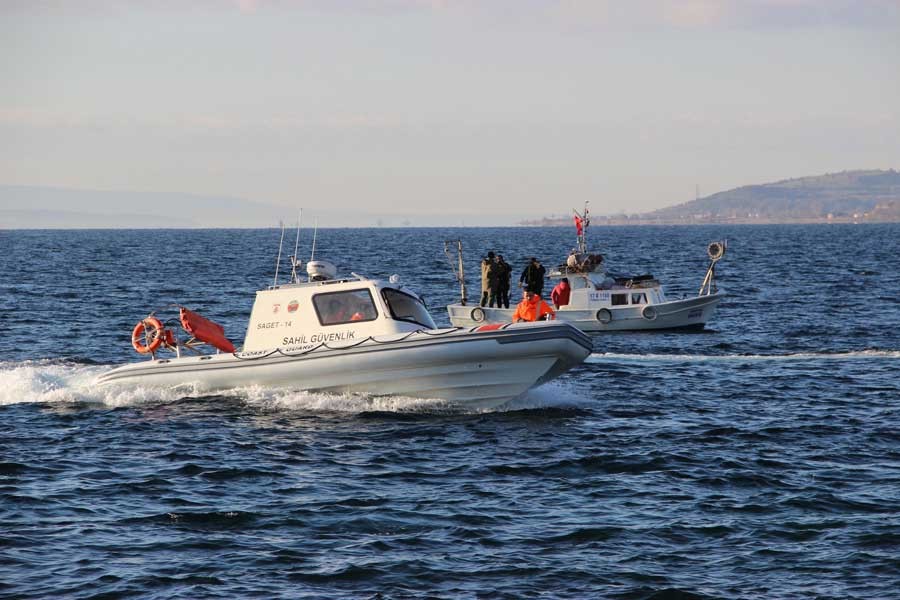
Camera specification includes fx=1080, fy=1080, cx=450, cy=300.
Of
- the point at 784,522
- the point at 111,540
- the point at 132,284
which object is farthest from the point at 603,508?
the point at 132,284

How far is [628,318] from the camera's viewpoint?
112 ft

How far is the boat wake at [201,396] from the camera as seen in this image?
19562 millimetres

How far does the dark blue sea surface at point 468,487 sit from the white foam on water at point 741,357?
50cm

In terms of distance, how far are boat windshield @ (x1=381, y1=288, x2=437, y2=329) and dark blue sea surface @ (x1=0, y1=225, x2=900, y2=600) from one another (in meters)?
1.77

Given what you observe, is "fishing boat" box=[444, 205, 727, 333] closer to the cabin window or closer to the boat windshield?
the boat windshield

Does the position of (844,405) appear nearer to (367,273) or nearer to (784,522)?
(784,522)

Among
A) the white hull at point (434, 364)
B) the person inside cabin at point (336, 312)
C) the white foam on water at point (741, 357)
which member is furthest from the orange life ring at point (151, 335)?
the white foam on water at point (741, 357)

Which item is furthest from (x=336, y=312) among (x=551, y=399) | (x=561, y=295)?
(x=561, y=295)

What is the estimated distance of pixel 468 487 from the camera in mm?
14727

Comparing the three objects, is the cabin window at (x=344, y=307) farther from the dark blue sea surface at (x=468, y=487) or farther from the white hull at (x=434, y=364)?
the dark blue sea surface at (x=468, y=487)

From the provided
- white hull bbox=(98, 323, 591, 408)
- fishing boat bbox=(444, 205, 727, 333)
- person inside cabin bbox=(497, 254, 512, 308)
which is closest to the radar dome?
white hull bbox=(98, 323, 591, 408)

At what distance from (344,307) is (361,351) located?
132cm

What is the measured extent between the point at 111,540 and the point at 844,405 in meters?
14.2

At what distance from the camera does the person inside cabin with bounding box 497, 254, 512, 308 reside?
32.7m
